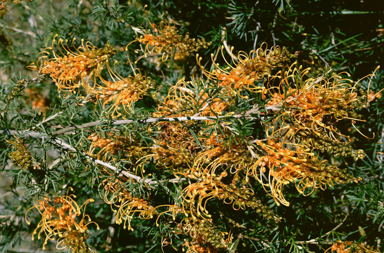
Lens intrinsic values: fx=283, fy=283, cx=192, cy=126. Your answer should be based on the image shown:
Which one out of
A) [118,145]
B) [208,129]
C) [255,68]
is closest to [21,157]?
[118,145]

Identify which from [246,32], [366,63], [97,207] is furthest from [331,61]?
[97,207]

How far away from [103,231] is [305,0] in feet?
6.37

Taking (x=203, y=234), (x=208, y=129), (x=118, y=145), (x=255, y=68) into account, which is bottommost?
(x=203, y=234)

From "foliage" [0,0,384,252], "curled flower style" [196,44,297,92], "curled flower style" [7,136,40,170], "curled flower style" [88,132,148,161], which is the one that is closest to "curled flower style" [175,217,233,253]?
"foliage" [0,0,384,252]

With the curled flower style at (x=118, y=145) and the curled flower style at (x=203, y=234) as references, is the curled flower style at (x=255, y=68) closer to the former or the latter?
the curled flower style at (x=118, y=145)

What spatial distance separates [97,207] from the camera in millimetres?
1988

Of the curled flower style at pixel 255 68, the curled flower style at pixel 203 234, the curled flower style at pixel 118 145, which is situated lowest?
the curled flower style at pixel 203 234

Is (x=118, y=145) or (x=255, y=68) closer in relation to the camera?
(x=255, y=68)

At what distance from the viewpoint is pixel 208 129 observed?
101cm

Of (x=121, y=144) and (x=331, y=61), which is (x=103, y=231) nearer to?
(x=121, y=144)

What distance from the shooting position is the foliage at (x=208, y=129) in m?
1.02

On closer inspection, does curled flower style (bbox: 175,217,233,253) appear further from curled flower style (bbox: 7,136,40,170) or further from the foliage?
curled flower style (bbox: 7,136,40,170)

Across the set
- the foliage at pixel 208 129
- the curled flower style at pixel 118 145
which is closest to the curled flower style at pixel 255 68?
the foliage at pixel 208 129

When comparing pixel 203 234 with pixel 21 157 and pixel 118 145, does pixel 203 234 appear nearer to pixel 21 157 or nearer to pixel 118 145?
pixel 118 145
